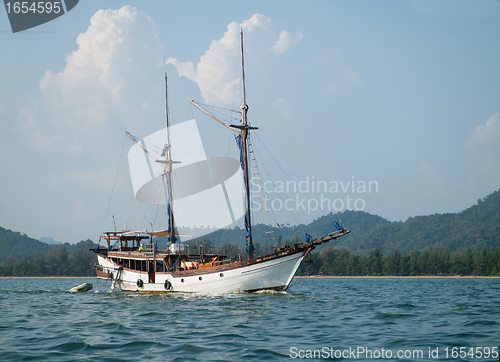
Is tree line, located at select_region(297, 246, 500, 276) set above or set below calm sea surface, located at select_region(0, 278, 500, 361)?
below

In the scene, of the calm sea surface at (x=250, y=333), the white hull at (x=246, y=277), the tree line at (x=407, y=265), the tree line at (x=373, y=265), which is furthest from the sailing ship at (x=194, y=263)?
the tree line at (x=407, y=265)

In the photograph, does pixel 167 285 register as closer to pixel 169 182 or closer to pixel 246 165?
pixel 246 165

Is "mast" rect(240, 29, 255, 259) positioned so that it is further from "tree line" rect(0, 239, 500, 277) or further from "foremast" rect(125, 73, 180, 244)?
"tree line" rect(0, 239, 500, 277)

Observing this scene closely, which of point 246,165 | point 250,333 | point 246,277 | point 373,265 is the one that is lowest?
point 373,265

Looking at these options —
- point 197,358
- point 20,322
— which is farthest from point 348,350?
point 20,322

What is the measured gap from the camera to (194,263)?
46.5 m

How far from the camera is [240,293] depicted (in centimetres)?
4297

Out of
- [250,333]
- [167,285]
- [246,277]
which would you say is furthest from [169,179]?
[250,333]

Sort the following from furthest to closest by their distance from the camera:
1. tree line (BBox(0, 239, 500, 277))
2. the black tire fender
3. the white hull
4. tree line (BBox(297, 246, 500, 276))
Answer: tree line (BBox(0, 239, 500, 277)) → tree line (BBox(297, 246, 500, 276)) → the black tire fender → the white hull

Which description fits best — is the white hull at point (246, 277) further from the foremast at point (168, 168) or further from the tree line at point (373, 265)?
the tree line at point (373, 265)

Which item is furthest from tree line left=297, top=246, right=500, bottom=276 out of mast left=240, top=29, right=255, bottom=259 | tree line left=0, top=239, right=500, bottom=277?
mast left=240, top=29, right=255, bottom=259

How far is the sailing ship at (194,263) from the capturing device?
140 ft

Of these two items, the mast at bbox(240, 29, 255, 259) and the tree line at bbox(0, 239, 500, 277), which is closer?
the mast at bbox(240, 29, 255, 259)

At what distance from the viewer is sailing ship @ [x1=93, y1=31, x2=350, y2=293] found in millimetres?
42688
